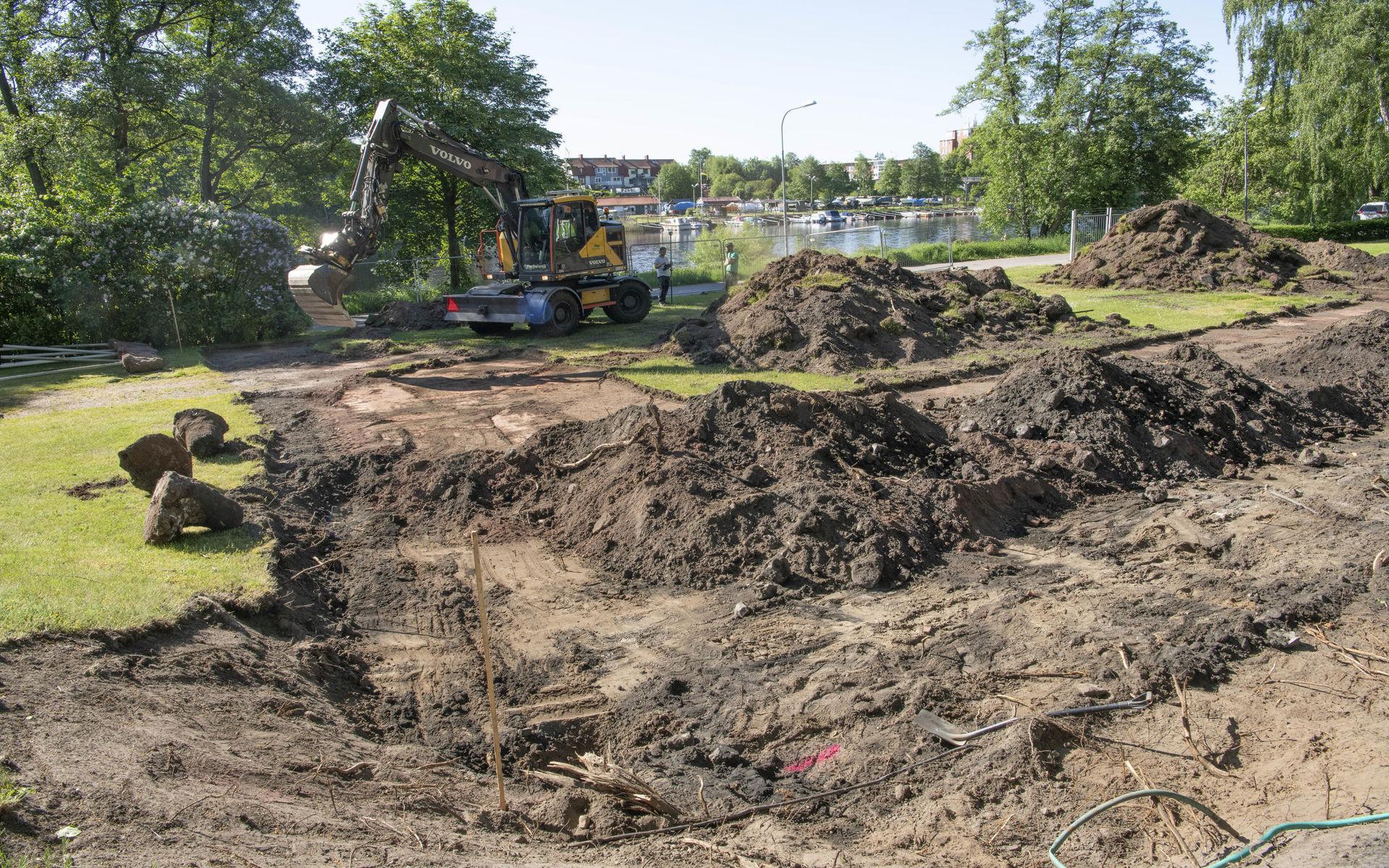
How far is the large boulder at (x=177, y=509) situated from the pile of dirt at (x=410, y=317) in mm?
15687

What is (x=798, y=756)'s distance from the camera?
5.40 m

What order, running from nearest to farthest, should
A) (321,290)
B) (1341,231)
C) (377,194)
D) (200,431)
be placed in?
(200,431) → (321,290) → (377,194) → (1341,231)

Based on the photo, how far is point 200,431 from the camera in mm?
11336

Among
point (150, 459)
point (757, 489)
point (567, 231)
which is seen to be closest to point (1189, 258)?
point (567, 231)

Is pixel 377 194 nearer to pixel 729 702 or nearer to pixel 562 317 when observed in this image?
pixel 562 317

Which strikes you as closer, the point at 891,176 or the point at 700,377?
the point at 700,377

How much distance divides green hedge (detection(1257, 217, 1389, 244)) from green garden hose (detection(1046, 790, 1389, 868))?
4221cm

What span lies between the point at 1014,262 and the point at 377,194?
89.0 feet

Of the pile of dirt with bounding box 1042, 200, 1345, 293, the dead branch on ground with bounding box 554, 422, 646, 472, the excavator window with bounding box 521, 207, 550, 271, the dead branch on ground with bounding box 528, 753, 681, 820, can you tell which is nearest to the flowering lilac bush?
the excavator window with bounding box 521, 207, 550, 271

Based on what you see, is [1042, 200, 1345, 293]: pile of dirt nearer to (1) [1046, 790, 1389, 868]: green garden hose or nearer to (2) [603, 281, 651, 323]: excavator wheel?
(2) [603, 281, 651, 323]: excavator wheel

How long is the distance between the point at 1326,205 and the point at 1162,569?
42.6m

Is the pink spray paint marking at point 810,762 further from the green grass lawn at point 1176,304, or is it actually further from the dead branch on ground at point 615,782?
the green grass lawn at point 1176,304

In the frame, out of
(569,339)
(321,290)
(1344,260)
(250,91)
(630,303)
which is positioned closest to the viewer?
(321,290)

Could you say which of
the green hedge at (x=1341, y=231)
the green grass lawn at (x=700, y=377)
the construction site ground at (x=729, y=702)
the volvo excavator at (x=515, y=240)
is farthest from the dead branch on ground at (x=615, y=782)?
the green hedge at (x=1341, y=231)
